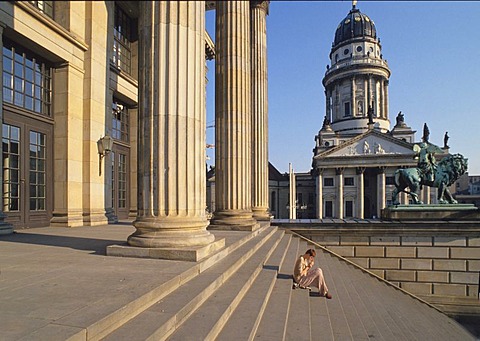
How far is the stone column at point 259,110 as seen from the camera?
1572 cm

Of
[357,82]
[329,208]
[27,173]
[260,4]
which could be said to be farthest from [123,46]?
[357,82]

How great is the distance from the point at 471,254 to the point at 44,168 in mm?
17401

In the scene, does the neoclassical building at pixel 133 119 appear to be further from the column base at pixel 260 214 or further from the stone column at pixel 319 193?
the stone column at pixel 319 193

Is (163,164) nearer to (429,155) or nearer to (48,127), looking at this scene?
(48,127)

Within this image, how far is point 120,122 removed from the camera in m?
18.1

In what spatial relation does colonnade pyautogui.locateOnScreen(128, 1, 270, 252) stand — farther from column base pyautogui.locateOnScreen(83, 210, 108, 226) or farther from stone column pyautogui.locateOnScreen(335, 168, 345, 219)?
stone column pyautogui.locateOnScreen(335, 168, 345, 219)

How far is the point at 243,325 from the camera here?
4.12m

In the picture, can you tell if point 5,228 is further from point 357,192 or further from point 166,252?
point 357,192

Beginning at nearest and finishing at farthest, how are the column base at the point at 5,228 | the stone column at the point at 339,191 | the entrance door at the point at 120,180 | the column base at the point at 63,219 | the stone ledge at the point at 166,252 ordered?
the stone ledge at the point at 166,252
the column base at the point at 5,228
the column base at the point at 63,219
the entrance door at the point at 120,180
the stone column at the point at 339,191

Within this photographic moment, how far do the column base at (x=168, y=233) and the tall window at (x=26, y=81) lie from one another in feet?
28.5

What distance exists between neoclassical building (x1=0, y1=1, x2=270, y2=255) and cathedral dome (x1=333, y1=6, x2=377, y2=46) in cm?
7763

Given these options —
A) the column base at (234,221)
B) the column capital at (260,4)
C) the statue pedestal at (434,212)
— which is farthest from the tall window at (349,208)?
the column base at (234,221)

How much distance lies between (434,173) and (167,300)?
1672 centimetres

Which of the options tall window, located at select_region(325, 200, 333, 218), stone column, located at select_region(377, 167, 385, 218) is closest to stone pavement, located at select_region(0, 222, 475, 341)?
stone column, located at select_region(377, 167, 385, 218)
